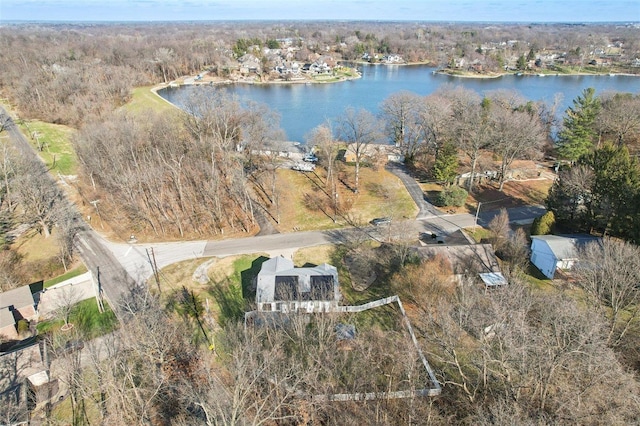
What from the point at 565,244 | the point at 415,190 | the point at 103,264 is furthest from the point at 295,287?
the point at 415,190

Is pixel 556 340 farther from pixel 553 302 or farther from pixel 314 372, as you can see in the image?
pixel 314 372

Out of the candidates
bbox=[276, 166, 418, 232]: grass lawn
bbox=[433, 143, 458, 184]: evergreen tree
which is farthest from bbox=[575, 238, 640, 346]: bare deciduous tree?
bbox=[433, 143, 458, 184]: evergreen tree

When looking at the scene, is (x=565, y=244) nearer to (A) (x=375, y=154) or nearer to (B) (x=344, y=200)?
(B) (x=344, y=200)

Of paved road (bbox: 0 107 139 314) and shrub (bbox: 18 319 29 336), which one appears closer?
shrub (bbox: 18 319 29 336)

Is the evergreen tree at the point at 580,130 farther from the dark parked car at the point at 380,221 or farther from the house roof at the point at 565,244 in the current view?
the dark parked car at the point at 380,221

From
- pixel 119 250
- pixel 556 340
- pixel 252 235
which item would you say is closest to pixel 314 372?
pixel 556 340

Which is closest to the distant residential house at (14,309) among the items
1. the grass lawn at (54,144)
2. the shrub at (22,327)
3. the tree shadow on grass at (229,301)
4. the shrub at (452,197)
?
the shrub at (22,327)

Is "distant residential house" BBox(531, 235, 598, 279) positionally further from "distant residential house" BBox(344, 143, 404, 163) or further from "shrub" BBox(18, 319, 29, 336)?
"shrub" BBox(18, 319, 29, 336)
